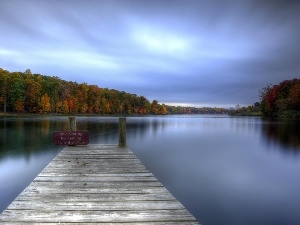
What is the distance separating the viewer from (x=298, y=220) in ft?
24.1

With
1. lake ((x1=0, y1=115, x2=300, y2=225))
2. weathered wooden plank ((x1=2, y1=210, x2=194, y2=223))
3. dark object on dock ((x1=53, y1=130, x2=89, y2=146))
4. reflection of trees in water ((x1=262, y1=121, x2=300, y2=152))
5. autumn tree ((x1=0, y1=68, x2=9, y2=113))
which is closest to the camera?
weathered wooden plank ((x1=2, y1=210, x2=194, y2=223))

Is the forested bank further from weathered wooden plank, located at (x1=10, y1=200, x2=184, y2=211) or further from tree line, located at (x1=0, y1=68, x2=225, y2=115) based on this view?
weathered wooden plank, located at (x1=10, y1=200, x2=184, y2=211)

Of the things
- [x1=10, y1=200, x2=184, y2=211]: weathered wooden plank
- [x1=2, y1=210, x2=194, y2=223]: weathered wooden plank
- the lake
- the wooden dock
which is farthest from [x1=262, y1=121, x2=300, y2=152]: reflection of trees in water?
[x1=2, y1=210, x2=194, y2=223]: weathered wooden plank

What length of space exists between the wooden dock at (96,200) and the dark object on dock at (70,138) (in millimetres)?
3315

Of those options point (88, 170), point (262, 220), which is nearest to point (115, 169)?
point (88, 170)

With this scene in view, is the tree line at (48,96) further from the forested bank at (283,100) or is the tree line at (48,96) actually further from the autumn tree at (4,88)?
the forested bank at (283,100)

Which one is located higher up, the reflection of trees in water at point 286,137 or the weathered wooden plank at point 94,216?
the weathered wooden plank at point 94,216

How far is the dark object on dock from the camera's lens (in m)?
11.0

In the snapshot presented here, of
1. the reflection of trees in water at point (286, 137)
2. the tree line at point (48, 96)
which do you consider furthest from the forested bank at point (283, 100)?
the tree line at point (48, 96)

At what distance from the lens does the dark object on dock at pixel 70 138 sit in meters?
11.0

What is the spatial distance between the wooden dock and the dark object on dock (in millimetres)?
3315

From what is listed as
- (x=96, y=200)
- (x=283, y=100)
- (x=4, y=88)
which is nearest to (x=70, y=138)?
(x=96, y=200)

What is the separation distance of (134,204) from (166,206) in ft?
1.91

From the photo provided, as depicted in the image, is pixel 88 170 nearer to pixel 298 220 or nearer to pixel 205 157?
pixel 298 220
